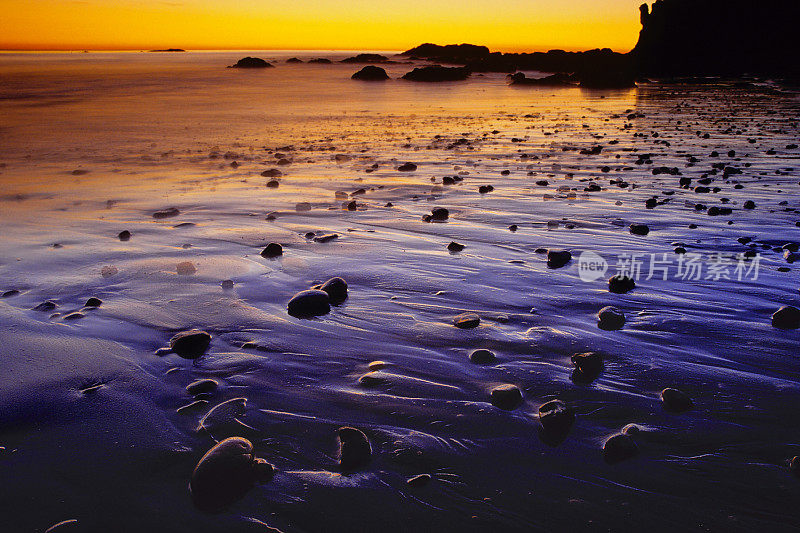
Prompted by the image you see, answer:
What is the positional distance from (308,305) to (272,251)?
4.61 ft

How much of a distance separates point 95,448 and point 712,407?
111 inches

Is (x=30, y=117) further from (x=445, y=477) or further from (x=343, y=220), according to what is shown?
(x=445, y=477)

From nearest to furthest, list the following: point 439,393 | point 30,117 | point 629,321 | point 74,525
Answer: point 74,525 < point 439,393 < point 629,321 < point 30,117

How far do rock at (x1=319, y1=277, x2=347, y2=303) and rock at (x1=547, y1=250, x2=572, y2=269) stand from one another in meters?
1.83

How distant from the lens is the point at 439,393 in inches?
101

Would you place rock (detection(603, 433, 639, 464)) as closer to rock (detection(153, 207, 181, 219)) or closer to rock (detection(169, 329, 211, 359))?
rock (detection(169, 329, 211, 359))

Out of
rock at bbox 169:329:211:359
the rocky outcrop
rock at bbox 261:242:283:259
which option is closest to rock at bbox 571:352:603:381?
rock at bbox 169:329:211:359

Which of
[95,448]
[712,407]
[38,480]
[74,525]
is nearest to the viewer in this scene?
[74,525]

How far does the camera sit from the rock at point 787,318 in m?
3.17

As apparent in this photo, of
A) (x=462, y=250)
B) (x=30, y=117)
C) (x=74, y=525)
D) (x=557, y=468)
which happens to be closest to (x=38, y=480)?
(x=74, y=525)

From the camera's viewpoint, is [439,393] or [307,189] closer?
[439,393]

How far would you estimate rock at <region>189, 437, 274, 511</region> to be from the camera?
6.21ft

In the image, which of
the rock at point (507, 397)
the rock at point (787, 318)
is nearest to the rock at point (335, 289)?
the rock at point (507, 397)

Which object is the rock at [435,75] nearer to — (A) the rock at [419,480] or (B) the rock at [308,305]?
(B) the rock at [308,305]
